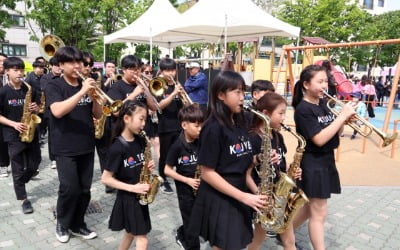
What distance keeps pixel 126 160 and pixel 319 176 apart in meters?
1.83

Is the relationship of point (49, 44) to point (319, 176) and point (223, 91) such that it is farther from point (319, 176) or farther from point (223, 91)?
point (319, 176)

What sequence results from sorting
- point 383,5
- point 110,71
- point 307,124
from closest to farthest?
1. point 307,124
2. point 110,71
3. point 383,5

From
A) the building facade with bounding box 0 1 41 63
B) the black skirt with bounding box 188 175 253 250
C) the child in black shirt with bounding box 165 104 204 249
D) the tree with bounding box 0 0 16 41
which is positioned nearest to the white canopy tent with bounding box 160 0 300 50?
the child in black shirt with bounding box 165 104 204 249

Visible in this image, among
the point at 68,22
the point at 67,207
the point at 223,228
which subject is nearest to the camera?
the point at 223,228

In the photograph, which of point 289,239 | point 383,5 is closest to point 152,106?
point 289,239

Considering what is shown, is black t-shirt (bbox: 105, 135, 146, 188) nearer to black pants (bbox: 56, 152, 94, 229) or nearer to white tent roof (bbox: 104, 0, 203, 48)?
black pants (bbox: 56, 152, 94, 229)

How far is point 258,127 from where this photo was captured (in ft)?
9.71

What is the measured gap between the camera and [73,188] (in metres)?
3.76

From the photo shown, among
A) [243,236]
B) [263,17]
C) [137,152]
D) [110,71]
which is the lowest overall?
[243,236]

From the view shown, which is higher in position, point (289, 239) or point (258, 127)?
point (258, 127)

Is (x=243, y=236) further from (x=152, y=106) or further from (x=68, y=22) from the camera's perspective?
(x=68, y=22)

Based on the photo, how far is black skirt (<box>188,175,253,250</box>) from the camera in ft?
8.07

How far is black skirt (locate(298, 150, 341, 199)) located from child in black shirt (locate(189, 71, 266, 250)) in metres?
0.95

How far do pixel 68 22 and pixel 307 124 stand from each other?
20951 mm
